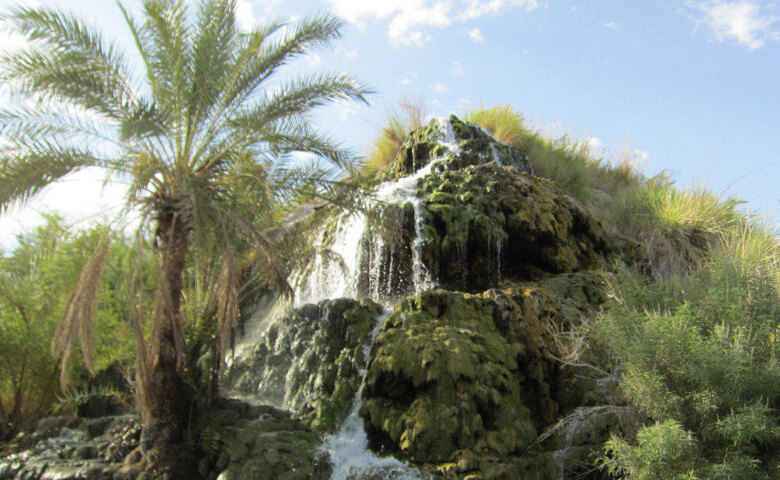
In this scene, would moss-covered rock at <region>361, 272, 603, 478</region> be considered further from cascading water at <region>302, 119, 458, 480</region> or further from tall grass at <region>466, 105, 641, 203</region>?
tall grass at <region>466, 105, 641, 203</region>

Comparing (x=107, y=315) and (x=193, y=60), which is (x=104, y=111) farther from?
(x=107, y=315)

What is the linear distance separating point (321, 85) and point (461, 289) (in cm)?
497

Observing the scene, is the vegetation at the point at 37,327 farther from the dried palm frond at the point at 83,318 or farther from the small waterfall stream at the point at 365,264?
the small waterfall stream at the point at 365,264

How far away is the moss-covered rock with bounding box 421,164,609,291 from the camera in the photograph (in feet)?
35.7

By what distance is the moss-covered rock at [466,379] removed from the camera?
612 centimetres

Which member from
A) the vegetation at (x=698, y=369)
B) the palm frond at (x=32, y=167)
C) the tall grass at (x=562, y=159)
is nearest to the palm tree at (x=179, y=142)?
the palm frond at (x=32, y=167)

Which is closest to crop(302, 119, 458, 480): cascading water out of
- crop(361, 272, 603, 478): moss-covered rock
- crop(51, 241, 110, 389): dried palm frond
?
crop(361, 272, 603, 478): moss-covered rock

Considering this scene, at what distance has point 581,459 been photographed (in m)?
6.15

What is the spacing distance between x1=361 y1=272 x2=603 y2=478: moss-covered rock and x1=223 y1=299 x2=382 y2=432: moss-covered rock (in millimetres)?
489

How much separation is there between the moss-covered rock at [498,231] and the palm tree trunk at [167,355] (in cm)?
526

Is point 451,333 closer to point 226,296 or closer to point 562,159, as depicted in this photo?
point 226,296

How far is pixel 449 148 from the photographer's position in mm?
15055

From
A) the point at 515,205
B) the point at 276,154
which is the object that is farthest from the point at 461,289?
the point at 276,154

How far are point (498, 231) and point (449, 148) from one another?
472 centimetres
